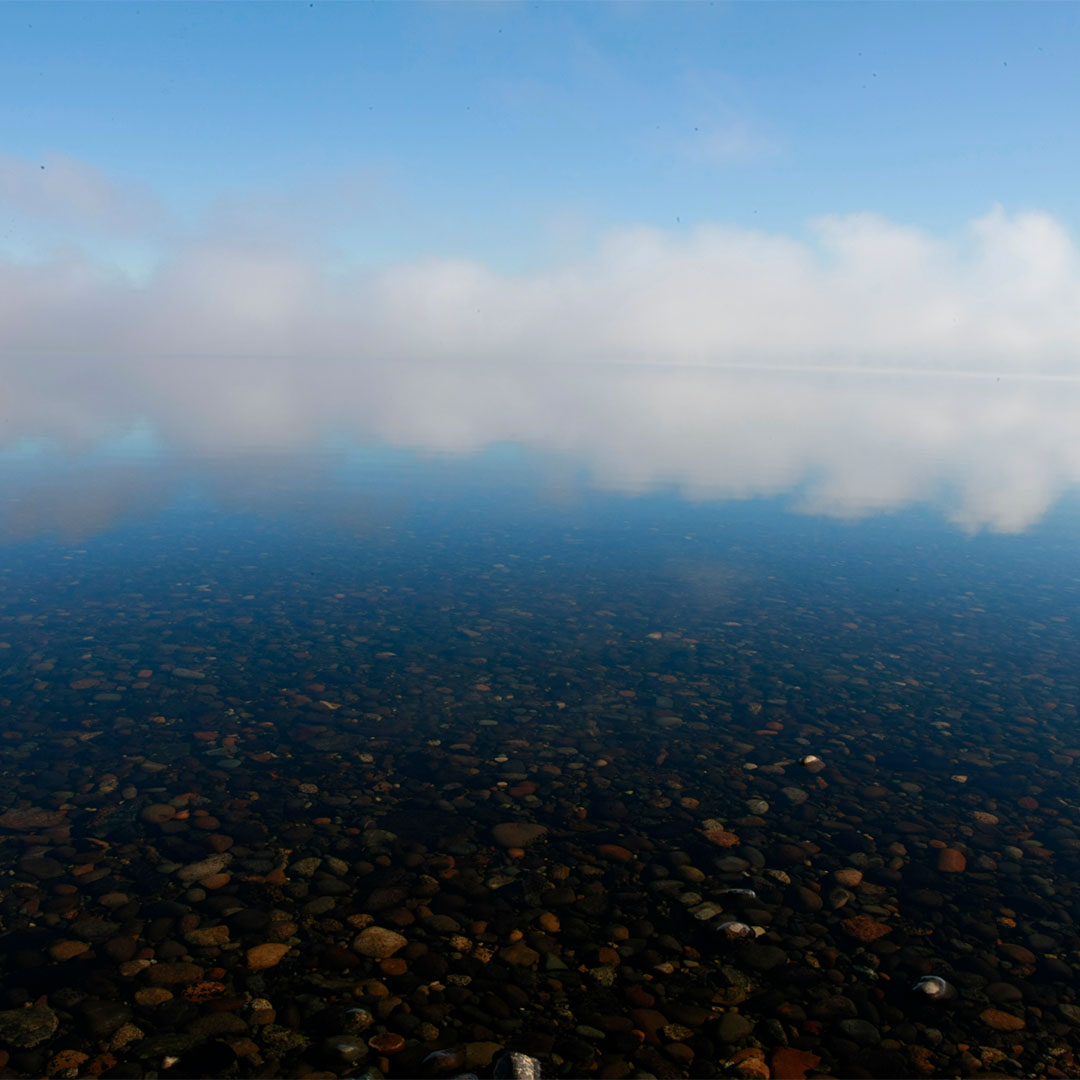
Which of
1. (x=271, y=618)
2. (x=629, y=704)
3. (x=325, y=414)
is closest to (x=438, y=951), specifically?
(x=629, y=704)

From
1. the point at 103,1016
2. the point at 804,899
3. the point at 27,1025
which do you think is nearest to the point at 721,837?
the point at 804,899

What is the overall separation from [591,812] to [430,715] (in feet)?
12.6

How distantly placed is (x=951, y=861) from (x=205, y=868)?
9.23 metres

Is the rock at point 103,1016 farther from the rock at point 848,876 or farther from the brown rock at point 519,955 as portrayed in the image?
the rock at point 848,876

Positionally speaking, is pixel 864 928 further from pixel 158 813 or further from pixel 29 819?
pixel 29 819

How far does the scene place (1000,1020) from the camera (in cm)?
755

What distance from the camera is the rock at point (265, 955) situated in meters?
7.91

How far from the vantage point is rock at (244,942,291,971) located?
791 cm

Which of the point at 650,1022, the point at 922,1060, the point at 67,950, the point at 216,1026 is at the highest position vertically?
the point at 67,950

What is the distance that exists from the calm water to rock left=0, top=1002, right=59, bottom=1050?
0.07ft

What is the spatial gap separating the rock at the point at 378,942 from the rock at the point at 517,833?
2080mm

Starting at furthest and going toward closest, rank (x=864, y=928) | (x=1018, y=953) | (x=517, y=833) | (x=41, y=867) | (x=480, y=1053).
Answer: (x=517, y=833) < (x=41, y=867) < (x=864, y=928) < (x=1018, y=953) < (x=480, y=1053)

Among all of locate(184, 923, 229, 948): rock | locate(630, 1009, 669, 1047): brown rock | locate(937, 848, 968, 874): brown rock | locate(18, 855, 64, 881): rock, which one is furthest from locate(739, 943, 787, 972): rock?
locate(18, 855, 64, 881): rock

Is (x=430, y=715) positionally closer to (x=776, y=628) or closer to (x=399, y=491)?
(x=776, y=628)
